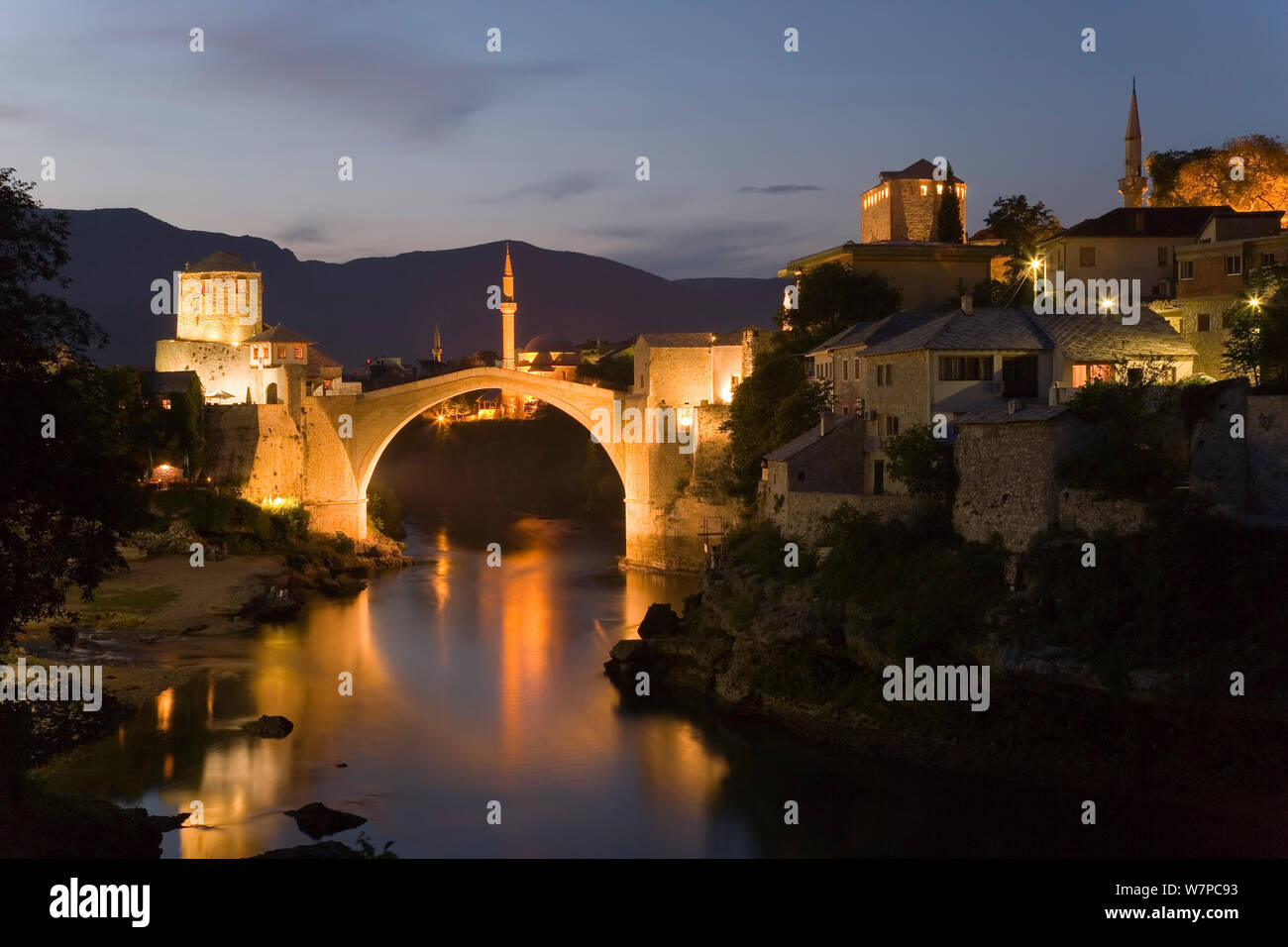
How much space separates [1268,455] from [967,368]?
232 inches

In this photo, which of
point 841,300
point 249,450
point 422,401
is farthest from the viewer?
point 422,401

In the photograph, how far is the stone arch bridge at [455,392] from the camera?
3641 cm

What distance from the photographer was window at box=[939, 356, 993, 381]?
22.1 meters

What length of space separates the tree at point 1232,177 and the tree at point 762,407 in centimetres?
1109

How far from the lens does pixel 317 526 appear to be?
3853cm

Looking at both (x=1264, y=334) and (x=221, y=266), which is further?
(x=221, y=266)

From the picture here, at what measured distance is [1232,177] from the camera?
108 ft

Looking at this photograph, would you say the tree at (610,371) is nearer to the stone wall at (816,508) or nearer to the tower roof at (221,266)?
the tower roof at (221,266)

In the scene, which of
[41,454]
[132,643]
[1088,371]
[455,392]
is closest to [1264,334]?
[1088,371]

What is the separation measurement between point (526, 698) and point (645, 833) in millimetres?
7136

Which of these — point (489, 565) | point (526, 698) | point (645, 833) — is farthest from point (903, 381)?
point (489, 565)

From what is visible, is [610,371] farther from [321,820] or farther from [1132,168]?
[321,820]

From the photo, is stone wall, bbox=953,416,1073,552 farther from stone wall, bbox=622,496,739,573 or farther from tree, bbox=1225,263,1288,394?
stone wall, bbox=622,496,739,573

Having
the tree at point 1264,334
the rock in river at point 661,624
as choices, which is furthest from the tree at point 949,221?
the rock in river at point 661,624
